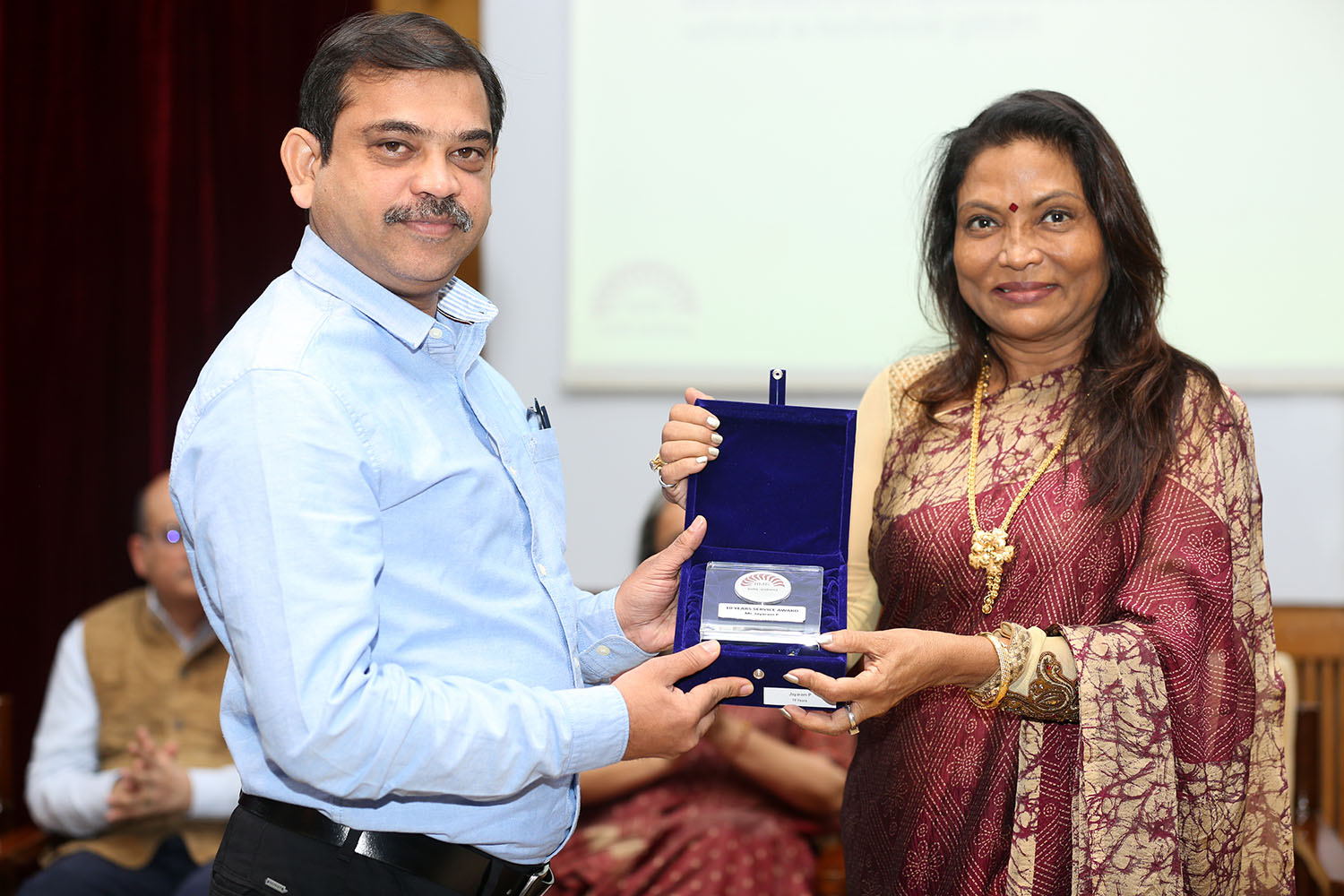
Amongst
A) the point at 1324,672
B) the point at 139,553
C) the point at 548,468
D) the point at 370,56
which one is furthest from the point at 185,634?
the point at 1324,672

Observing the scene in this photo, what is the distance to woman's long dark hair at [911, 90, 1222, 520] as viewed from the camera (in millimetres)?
1679

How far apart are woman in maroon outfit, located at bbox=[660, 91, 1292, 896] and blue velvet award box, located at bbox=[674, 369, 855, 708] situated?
0.19ft

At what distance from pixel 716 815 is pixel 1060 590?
50.8 inches

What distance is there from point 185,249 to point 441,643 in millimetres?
2996

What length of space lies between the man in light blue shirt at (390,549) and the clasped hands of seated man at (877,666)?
0.11 metres

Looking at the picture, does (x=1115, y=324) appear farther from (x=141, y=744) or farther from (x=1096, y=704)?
(x=141, y=744)

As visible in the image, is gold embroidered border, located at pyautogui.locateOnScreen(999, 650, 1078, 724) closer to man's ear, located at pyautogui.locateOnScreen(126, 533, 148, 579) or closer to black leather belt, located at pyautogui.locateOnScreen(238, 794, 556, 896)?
black leather belt, located at pyautogui.locateOnScreen(238, 794, 556, 896)

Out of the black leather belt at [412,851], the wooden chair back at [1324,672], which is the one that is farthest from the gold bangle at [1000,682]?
the wooden chair back at [1324,672]

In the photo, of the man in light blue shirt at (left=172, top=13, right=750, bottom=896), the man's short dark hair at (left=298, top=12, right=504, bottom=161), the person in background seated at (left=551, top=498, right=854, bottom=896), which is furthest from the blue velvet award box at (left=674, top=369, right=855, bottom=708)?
the person in background seated at (left=551, top=498, right=854, bottom=896)

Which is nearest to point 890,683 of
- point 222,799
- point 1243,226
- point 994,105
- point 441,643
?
point 441,643

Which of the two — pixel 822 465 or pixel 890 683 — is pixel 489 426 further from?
pixel 890 683

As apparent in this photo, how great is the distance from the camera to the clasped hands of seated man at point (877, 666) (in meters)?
1.52

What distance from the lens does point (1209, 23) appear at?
3.39 metres

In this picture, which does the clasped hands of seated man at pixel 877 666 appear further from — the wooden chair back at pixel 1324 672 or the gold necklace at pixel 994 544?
the wooden chair back at pixel 1324 672
